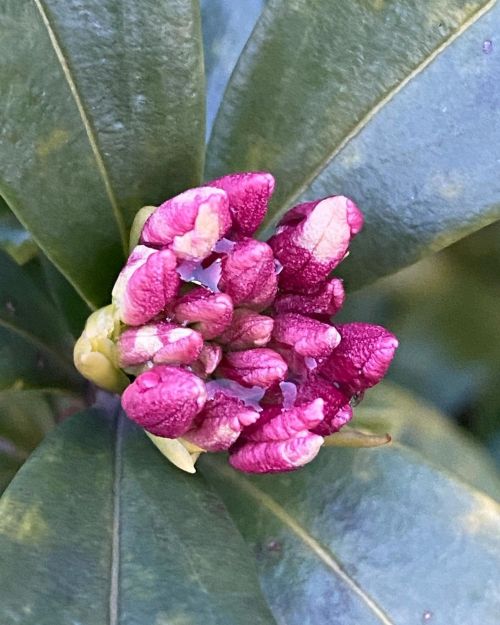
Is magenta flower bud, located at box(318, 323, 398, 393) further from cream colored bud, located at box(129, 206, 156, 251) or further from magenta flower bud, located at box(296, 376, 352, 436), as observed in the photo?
cream colored bud, located at box(129, 206, 156, 251)

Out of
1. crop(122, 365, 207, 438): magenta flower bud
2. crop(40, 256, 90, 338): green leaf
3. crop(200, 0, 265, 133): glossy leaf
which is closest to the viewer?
crop(122, 365, 207, 438): magenta flower bud

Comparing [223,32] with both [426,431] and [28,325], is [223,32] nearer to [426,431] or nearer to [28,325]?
[28,325]

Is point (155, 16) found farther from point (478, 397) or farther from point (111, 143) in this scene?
point (478, 397)

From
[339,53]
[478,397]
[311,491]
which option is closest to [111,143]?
[339,53]

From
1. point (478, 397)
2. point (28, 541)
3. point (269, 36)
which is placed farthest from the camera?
point (478, 397)

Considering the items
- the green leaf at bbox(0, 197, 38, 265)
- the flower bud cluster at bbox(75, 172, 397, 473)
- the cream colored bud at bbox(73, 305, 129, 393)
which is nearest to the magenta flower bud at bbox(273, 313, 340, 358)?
the flower bud cluster at bbox(75, 172, 397, 473)

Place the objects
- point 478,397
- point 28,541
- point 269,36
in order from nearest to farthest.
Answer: point 28,541, point 269,36, point 478,397

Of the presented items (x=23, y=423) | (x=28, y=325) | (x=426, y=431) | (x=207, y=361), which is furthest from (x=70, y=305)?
(x=426, y=431)
